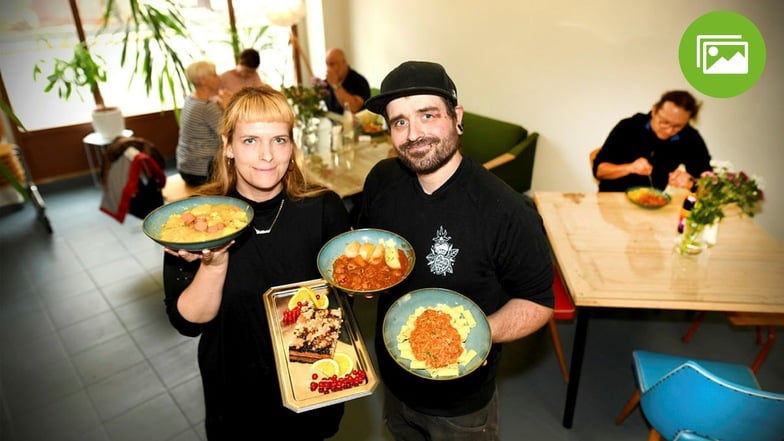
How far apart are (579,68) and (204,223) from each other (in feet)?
11.2

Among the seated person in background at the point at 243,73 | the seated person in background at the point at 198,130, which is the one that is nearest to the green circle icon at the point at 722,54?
the seated person in background at the point at 198,130

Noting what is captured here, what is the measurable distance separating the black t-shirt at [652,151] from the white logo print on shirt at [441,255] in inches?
80.9

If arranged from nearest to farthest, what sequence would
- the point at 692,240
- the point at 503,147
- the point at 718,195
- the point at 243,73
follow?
the point at 718,195
the point at 692,240
the point at 503,147
the point at 243,73

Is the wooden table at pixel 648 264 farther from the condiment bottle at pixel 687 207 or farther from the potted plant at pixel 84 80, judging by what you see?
the potted plant at pixel 84 80

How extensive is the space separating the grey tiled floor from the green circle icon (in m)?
1.56

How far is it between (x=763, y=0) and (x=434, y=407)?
313 centimetres

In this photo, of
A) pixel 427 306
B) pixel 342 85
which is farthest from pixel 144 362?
pixel 342 85

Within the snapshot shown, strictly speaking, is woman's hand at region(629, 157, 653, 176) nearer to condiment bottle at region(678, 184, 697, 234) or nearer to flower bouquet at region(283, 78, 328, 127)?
condiment bottle at region(678, 184, 697, 234)

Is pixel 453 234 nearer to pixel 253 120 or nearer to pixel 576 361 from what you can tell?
pixel 253 120

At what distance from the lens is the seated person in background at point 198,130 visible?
389 centimetres

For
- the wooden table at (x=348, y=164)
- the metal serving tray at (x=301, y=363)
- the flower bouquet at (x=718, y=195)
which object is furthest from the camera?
the wooden table at (x=348, y=164)

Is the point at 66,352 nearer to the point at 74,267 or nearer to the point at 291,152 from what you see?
the point at 74,267

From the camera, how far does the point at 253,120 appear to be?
4.97ft

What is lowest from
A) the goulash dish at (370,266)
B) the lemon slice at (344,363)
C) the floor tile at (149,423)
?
the floor tile at (149,423)
